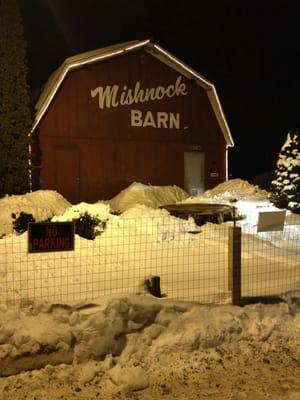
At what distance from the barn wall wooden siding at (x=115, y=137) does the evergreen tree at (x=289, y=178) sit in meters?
5.95

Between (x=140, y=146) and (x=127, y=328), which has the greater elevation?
(x=140, y=146)

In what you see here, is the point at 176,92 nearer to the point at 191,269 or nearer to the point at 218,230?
the point at 218,230

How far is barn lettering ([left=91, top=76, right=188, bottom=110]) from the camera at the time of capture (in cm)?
2211

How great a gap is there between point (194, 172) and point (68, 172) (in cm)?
603

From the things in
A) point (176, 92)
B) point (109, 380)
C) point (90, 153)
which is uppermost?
point (176, 92)

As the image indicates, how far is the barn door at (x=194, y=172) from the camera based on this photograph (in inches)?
962

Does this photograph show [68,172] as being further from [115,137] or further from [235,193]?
[235,193]

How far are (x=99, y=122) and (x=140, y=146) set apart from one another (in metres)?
2.10

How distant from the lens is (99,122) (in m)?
22.1

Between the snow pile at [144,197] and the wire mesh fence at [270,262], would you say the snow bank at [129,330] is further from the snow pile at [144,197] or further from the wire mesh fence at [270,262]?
the snow pile at [144,197]

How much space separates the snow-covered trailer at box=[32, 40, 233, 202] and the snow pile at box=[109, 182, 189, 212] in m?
1.54

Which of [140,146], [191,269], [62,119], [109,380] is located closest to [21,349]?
[109,380]

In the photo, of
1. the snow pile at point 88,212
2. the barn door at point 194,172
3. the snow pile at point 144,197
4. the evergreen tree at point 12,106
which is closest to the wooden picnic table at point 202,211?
the snow pile at point 88,212

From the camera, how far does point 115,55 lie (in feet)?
72.9
